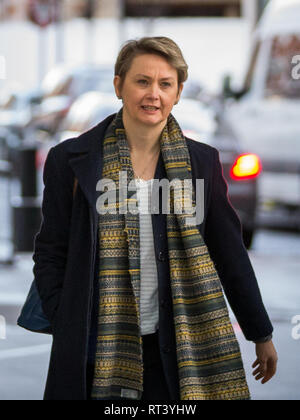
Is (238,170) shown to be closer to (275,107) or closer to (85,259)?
(275,107)

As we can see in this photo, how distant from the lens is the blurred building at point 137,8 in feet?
140

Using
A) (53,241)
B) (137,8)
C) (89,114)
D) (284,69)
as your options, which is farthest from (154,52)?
(137,8)

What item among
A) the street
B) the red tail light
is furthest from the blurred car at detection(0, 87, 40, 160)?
the street

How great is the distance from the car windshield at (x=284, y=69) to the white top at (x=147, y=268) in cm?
1058

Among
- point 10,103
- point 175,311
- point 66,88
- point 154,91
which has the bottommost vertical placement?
point 175,311

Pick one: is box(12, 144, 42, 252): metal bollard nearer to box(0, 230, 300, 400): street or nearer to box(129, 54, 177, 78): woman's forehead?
Answer: box(0, 230, 300, 400): street

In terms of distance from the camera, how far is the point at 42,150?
12.5m

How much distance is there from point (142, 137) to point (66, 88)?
19.9 m

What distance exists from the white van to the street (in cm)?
238

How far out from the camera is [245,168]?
35.1 ft

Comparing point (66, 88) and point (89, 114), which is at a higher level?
point (66, 88)

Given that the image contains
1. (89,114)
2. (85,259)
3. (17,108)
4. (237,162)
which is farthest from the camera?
(17,108)

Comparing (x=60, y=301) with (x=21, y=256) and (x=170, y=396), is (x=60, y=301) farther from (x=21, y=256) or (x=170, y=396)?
(x=21, y=256)

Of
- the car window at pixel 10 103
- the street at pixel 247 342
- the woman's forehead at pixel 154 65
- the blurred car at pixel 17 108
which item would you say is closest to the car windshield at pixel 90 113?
the street at pixel 247 342
